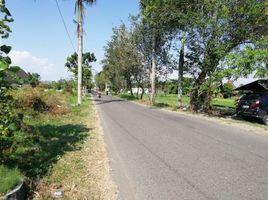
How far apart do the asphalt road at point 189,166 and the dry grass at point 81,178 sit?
0.88 ft

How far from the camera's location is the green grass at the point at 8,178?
5.33 m

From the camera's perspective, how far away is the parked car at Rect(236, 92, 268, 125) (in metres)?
19.3

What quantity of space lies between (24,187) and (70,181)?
1.18 metres

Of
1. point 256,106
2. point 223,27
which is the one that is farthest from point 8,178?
point 223,27

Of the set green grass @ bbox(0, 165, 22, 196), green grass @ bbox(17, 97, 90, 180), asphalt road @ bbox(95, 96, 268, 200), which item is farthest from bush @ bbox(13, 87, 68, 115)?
green grass @ bbox(0, 165, 22, 196)

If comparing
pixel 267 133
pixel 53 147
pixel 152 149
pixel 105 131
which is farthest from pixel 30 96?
pixel 267 133

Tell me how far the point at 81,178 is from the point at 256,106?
14955 mm

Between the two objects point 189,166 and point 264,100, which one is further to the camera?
point 264,100

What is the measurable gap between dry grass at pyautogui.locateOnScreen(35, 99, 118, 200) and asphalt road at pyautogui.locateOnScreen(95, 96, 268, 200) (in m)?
0.27

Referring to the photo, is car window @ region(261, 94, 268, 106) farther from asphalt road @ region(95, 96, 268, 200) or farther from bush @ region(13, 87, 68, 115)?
bush @ region(13, 87, 68, 115)

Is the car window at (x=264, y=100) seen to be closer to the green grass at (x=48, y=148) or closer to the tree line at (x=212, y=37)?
the tree line at (x=212, y=37)

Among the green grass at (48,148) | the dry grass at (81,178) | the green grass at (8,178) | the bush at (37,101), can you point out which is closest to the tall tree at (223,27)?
the bush at (37,101)

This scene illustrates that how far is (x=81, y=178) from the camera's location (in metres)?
7.12

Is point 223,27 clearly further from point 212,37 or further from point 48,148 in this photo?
point 48,148
